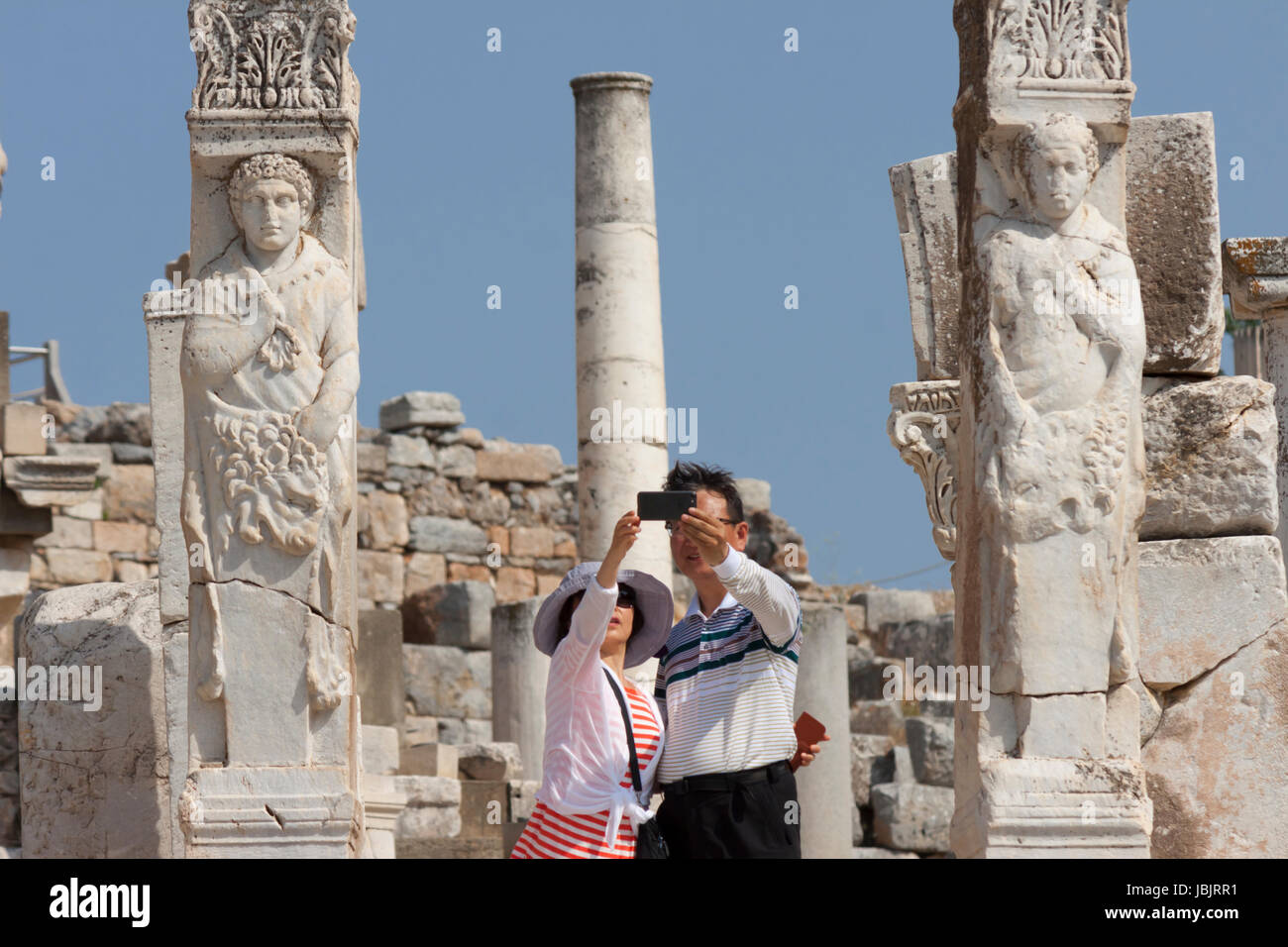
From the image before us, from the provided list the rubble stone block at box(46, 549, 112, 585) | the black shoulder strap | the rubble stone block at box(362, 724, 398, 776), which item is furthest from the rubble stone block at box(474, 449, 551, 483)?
the black shoulder strap

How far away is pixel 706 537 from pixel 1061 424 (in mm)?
1604

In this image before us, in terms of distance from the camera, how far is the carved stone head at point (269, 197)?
7.53m

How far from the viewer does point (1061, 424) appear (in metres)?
7.29

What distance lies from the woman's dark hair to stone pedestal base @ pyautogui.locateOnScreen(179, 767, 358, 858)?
3.60 feet

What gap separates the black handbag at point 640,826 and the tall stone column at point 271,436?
1.30 m

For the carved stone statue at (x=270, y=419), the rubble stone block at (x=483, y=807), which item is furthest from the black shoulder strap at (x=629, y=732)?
the rubble stone block at (x=483, y=807)

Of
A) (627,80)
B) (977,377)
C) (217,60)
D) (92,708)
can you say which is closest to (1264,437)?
(977,377)

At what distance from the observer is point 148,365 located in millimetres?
9375

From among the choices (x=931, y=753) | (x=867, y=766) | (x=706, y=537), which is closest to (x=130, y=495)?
(x=867, y=766)

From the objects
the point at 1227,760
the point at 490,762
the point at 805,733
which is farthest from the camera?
the point at 490,762

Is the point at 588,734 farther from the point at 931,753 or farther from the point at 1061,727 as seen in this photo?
the point at 931,753

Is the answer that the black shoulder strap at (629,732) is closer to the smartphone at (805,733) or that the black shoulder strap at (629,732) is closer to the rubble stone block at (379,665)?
the smartphone at (805,733)

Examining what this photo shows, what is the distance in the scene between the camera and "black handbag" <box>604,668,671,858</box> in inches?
246
